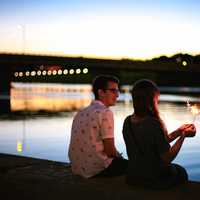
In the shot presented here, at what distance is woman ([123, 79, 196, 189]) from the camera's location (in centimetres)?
434

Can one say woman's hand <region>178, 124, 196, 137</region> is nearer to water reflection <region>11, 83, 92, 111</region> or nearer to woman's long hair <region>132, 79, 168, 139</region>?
woman's long hair <region>132, 79, 168, 139</region>

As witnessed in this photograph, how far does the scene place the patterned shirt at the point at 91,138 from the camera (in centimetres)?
494

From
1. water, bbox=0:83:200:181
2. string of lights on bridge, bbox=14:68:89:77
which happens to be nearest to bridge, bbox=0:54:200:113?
string of lights on bridge, bbox=14:68:89:77

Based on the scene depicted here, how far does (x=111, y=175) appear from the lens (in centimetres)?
518

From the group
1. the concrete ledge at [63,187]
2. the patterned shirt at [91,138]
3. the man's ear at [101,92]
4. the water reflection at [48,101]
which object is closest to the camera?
the concrete ledge at [63,187]

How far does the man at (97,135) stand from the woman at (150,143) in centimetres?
35

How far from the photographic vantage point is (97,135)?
5.00 m

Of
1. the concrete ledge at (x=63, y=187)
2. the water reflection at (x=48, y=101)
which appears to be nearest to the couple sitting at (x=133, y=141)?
the concrete ledge at (x=63, y=187)

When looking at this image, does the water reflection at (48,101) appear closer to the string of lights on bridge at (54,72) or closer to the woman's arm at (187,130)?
the string of lights on bridge at (54,72)

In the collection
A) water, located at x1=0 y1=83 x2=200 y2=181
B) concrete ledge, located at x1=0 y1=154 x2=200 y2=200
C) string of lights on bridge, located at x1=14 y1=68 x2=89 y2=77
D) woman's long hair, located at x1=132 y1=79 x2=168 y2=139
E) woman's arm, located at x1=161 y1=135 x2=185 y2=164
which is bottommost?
water, located at x1=0 y1=83 x2=200 y2=181

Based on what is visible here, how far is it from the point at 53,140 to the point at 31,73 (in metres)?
66.9

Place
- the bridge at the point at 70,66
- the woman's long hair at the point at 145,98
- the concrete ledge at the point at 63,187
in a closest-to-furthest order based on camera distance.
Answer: the woman's long hair at the point at 145,98 → the concrete ledge at the point at 63,187 → the bridge at the point at 70,66

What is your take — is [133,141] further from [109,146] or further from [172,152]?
[109,146]

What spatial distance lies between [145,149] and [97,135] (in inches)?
27.5
